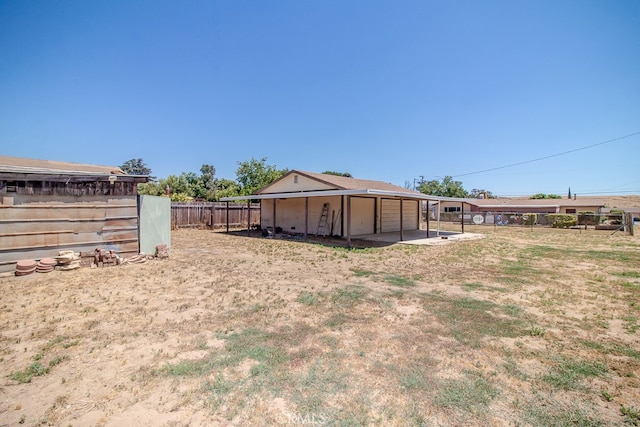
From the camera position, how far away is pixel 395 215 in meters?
18.6

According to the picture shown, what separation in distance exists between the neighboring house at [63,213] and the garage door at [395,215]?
43.5ft

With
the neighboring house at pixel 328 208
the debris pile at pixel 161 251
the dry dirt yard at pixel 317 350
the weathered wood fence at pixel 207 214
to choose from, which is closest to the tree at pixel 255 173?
the weathered wood fence at pixel 207 214

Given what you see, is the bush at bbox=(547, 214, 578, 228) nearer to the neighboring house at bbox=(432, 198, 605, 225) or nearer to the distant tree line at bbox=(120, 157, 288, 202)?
the neighboring house at bbox=(432, 198, 605, 225)

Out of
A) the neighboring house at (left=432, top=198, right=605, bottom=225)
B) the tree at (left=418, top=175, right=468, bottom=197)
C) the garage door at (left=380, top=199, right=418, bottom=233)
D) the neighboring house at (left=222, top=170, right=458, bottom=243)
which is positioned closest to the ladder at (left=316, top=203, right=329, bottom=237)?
the neighboring house at (left=222, top=170, right=458, bottom=243)

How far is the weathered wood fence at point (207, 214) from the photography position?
18.1 metres

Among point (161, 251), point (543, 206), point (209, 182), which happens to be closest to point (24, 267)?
point (161, 251)

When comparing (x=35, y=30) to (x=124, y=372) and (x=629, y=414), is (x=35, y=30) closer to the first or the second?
(x=124, y=372)

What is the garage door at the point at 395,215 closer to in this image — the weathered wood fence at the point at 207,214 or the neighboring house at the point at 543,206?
the weathered wood fence at the point at 207,214

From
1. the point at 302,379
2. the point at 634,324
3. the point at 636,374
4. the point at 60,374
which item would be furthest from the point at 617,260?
the point at 60,374

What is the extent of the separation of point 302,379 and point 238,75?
16916 mm

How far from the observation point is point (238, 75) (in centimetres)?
1600

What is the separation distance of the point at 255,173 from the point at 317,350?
30125 mm

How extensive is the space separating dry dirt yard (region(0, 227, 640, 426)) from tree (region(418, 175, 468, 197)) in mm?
54364

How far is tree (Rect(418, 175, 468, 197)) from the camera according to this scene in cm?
5716
